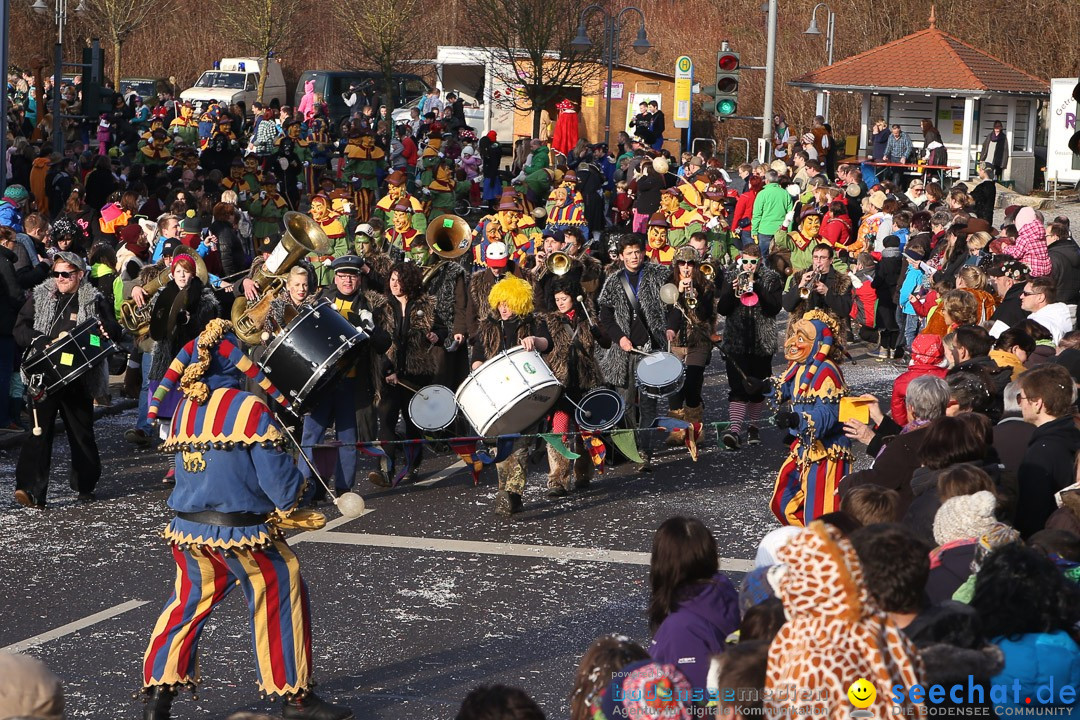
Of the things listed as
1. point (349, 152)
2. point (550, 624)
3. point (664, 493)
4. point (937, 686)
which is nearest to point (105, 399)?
point (664, 493)

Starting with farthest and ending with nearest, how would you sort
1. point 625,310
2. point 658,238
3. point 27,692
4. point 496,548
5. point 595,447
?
point 658,238 → point 625,310 → point 595,447 → point 496,548 → point 27,692

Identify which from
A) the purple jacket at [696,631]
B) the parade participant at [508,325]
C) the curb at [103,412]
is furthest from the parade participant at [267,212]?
the purple jacket at [696,631]

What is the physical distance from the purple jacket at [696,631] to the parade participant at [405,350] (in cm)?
609

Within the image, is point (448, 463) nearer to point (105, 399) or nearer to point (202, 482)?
point (105, 399)

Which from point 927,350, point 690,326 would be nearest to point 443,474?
point 690,326

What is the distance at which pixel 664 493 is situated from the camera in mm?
10633

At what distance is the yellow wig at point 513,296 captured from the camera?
10.2m

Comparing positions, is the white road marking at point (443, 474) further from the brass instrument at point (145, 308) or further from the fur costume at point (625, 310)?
the brass instrument at point (145, 308)

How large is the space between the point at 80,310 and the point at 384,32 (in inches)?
1033

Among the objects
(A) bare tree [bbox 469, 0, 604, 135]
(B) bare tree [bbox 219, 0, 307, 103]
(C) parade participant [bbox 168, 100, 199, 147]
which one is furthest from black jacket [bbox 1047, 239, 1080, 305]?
(B) bare tree [bbox 219, 0, 307, 103]

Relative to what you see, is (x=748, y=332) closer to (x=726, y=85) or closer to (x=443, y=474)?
(x=443, y=474)

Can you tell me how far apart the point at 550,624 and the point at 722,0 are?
1969 inches

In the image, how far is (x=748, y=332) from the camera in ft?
38.8

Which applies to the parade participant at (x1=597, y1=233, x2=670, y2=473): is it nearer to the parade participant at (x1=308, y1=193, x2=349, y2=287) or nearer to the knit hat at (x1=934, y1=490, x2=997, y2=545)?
the parade participant at (x1=308, y1=193, x2=349, y2=287)
